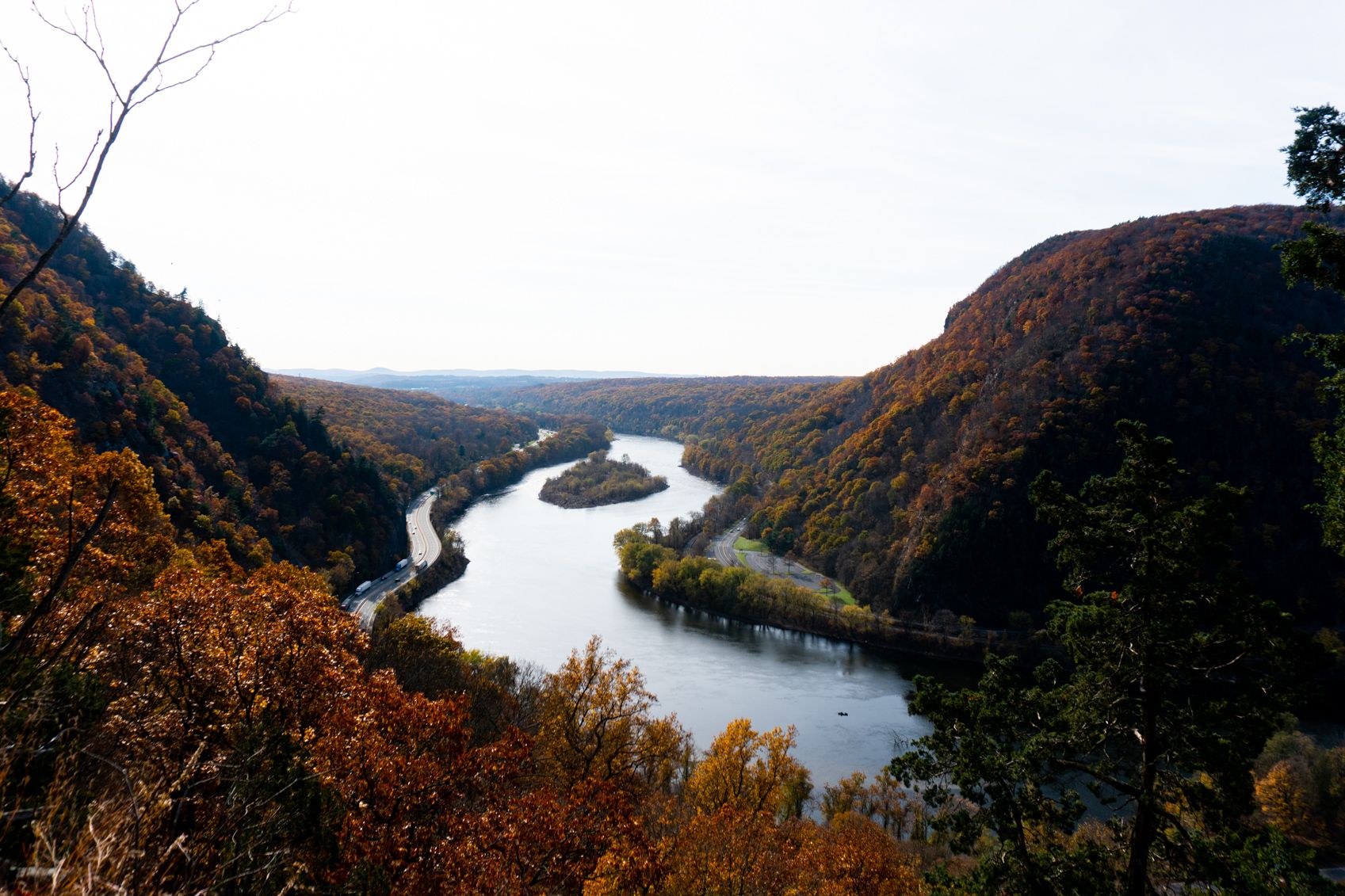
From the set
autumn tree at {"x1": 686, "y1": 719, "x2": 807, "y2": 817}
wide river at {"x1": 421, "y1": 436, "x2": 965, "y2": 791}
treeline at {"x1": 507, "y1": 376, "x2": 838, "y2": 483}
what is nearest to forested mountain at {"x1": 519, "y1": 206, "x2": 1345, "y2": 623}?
wide river at {"x1": 421, "y1": 436, "x2": 965, "y2": 791}

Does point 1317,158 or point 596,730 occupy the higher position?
point 1317,158

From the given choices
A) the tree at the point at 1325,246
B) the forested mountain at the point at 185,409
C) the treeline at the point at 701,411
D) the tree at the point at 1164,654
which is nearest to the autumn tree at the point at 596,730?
the tree at the point at 1164,654

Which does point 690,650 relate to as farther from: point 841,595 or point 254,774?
point 254,774

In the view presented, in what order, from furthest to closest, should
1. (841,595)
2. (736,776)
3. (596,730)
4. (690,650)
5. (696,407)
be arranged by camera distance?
1. (696,407)
2. (841,595)
3. (690,650)
4. (736,776)
5. (596,730)

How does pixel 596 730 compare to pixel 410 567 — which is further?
pixel 410 567

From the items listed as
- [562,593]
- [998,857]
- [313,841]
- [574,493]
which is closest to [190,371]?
[562,593]

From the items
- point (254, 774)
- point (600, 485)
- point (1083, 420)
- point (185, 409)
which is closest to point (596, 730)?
point (254, 774)

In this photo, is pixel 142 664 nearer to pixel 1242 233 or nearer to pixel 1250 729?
pixel 1250 729
